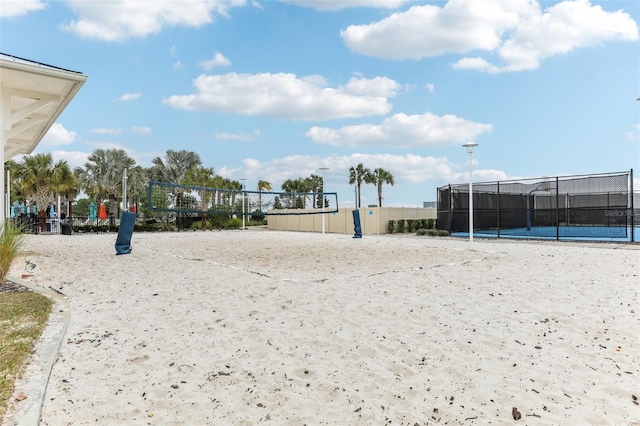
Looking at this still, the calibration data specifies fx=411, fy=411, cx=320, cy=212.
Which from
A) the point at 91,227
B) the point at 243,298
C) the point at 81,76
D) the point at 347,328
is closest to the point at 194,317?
the point at 243,298

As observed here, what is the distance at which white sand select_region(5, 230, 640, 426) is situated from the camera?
9.05 feet

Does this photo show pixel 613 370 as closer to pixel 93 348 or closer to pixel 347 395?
pixel 347 395

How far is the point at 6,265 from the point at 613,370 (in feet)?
27.5

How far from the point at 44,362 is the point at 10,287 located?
4106 mm

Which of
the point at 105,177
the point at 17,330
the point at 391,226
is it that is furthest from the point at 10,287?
the point at 105,177

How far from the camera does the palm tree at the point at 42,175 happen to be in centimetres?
2444

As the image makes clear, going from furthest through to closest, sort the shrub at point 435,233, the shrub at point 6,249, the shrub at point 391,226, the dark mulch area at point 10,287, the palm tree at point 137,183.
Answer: the palm tree at point 137,183 → the shrub at point 391,226 → the shrub at point 435,233 → the shrub at point 6,249 → the dark mulch area at point 10,287

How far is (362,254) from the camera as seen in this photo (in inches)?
436

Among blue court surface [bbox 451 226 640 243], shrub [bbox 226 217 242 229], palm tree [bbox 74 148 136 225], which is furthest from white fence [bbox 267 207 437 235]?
palm tree [bbox 74 148 136 225]

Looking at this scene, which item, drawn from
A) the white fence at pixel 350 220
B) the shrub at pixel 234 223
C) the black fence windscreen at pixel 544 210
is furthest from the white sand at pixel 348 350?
the shrub at pixel 234 223

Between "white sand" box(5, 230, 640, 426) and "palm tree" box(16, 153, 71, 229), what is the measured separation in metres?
21.1

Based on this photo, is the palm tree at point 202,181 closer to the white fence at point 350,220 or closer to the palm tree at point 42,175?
the white fence at point 350,220

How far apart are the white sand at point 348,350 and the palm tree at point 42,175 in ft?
69.2

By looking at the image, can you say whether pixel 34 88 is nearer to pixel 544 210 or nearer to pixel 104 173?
pixel 544 210
